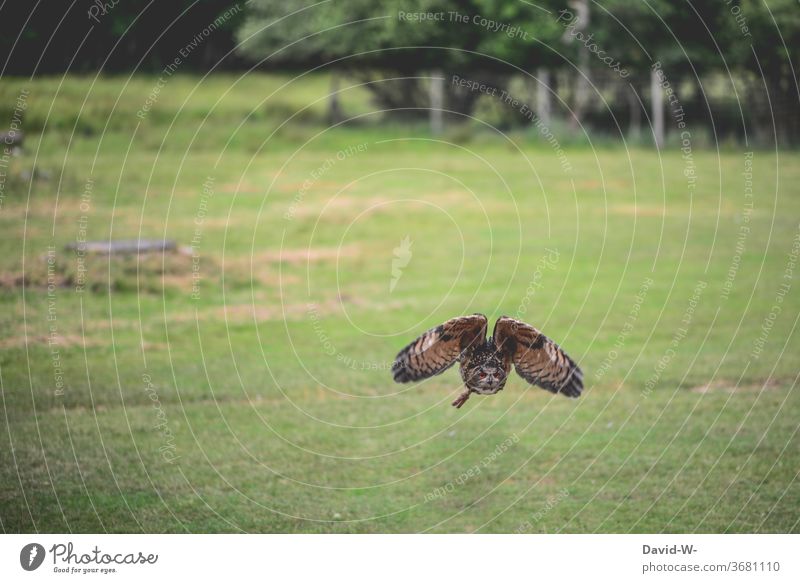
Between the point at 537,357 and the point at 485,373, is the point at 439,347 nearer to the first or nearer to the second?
the point at 485,373

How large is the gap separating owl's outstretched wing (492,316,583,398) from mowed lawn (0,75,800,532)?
7.27 feet

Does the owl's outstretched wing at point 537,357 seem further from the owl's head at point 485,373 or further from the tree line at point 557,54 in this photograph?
the tree line at point 557,54

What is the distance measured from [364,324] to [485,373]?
32.1 feet

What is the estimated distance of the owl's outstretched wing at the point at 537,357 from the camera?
9.75 m

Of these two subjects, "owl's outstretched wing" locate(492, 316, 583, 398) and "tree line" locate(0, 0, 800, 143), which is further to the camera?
"tree line" locate(0, 0, 800, 143)

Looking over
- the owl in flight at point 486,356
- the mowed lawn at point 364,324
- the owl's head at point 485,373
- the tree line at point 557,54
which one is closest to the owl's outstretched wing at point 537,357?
the owl in flight at point 486,356

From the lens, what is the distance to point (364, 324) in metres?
19.7

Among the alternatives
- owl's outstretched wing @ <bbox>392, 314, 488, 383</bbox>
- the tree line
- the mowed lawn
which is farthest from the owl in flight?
the tree line

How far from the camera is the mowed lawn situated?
1248 cm

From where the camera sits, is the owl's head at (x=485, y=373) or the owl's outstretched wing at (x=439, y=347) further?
the owl's head at (x=485, y=373)

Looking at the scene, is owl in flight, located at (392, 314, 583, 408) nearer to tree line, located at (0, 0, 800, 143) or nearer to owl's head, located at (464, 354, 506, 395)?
owl's head, located at (464, 354, 506, 395)

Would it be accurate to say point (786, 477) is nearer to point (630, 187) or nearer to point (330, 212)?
point (330, 212)

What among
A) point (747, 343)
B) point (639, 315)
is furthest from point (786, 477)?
point (639, 315)

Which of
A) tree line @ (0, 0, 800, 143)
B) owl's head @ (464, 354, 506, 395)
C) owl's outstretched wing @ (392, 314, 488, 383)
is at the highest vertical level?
tree line @ (0, 0, 800, 143)
